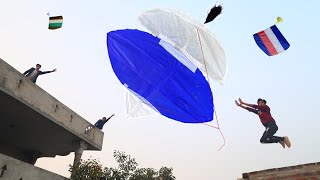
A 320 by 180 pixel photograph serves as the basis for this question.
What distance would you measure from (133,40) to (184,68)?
6.86ft

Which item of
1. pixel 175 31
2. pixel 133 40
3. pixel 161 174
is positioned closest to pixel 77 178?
pixel 133 40

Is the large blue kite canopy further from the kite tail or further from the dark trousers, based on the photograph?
the kite tail

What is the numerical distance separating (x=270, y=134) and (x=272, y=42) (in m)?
2.71

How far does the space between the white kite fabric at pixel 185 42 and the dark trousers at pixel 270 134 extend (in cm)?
235

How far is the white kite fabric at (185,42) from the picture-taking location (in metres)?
11.6

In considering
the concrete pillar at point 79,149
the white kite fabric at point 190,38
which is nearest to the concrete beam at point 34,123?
the concrete pillar at point 79,149

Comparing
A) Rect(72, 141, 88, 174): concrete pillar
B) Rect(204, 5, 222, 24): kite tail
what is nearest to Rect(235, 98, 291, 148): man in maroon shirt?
Rect(204, 5, 222, 24): kite tail

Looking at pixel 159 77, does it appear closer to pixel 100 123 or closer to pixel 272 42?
pixel 272 42

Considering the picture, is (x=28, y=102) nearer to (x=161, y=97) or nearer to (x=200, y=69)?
(x=161, y=97)

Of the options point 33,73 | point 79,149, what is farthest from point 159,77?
point 79,149

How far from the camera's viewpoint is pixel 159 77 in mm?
11953

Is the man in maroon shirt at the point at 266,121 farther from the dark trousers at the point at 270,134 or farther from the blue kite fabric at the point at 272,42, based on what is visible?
the blue kite fabric at the point at 272,42

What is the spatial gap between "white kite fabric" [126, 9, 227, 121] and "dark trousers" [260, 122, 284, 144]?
2.35 m

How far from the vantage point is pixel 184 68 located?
12039 millimetres
